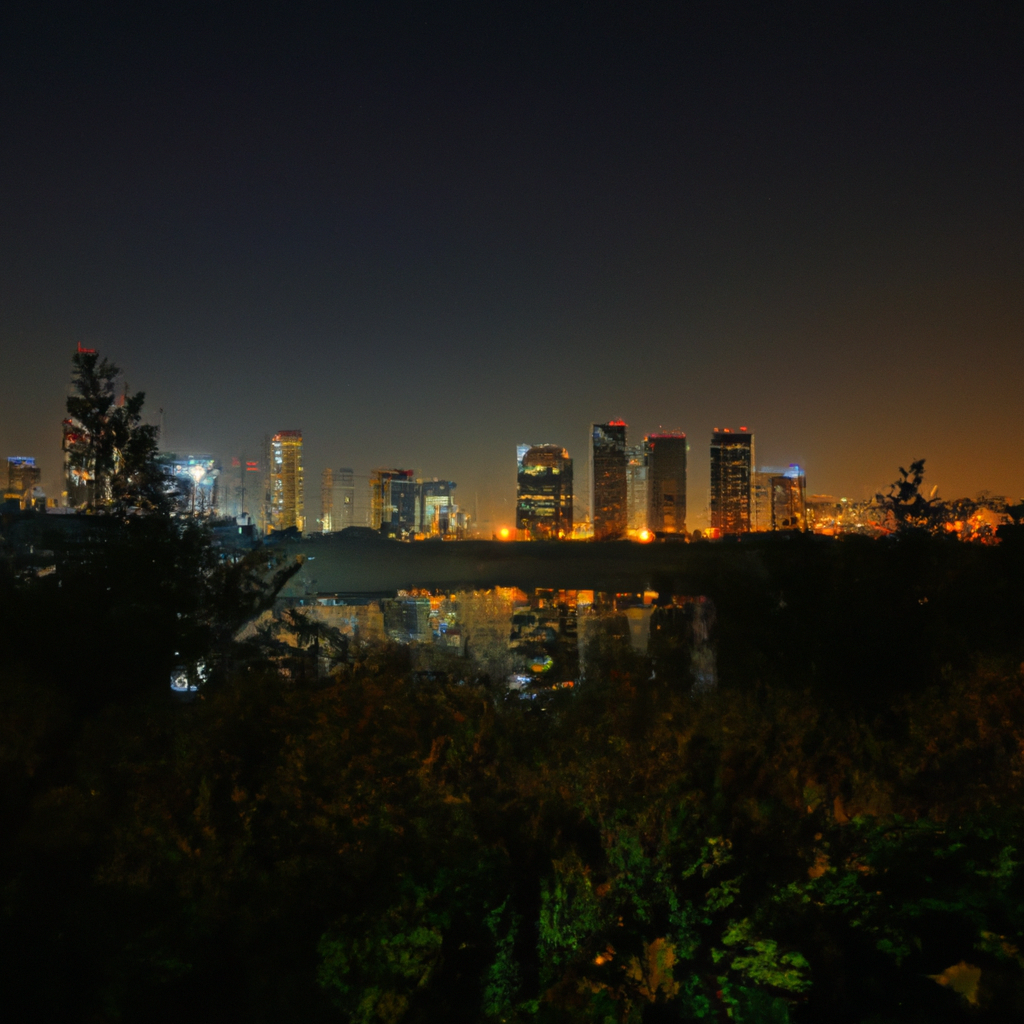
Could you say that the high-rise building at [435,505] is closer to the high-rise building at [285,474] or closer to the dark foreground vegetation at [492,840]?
the high-rise building at [285,474]

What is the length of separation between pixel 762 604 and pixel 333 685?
561 centimetres

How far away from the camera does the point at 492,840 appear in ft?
24.0

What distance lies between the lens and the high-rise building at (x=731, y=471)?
3266cm

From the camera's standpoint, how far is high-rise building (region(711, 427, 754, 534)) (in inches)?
1286

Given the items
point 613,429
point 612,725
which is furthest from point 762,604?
point 613,429

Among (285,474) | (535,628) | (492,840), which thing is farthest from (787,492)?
(285,474)

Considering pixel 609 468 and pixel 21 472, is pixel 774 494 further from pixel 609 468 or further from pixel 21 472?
pixel 21 472

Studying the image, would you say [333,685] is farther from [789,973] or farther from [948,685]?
[948,685]

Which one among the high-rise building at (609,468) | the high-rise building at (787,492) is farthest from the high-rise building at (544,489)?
the high-rise building at (787,492)

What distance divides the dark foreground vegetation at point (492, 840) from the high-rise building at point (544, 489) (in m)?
24.6

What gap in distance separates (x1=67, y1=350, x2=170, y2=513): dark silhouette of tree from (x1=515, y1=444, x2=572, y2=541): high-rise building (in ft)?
65.2

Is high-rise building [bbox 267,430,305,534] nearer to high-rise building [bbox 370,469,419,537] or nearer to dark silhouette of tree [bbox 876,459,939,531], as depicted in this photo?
high-rise building [bbox 370,469,419,537]

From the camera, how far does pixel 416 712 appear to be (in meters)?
8.42

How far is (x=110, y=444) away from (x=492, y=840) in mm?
10411
